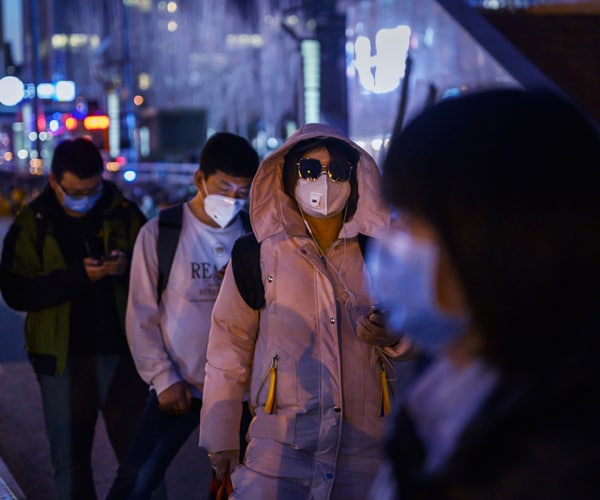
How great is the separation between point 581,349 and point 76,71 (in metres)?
76.6

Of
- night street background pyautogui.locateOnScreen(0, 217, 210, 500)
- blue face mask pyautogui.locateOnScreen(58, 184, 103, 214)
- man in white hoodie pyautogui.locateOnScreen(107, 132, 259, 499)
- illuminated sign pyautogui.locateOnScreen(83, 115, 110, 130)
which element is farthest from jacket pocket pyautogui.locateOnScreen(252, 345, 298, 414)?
illuminated sign pyautogui.locateOnScreen(83, 115, 110, 130)

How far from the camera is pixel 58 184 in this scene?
5.12m

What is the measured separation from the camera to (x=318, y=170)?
350 centimetres

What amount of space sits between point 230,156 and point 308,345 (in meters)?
1.58

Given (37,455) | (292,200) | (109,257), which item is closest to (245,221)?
(109,257)

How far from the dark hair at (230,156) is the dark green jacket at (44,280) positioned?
2.83 feet

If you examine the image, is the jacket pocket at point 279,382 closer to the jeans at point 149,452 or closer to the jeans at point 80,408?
the jeans at point 149,452

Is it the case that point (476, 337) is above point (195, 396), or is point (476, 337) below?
above

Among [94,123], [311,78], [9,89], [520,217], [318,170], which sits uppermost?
[520,217]

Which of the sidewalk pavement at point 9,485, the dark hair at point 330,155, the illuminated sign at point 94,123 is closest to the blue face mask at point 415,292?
the dark hair at point 330,155

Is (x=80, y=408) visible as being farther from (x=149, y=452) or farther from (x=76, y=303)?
(x=149, y=452)

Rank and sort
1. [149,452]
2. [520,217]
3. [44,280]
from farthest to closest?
1. [44,280]
2. [149,452]
3. [520,217]

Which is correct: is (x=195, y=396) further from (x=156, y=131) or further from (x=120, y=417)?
(x=156, y=131)

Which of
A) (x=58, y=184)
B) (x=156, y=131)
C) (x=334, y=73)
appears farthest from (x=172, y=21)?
(x=58, y=184)
